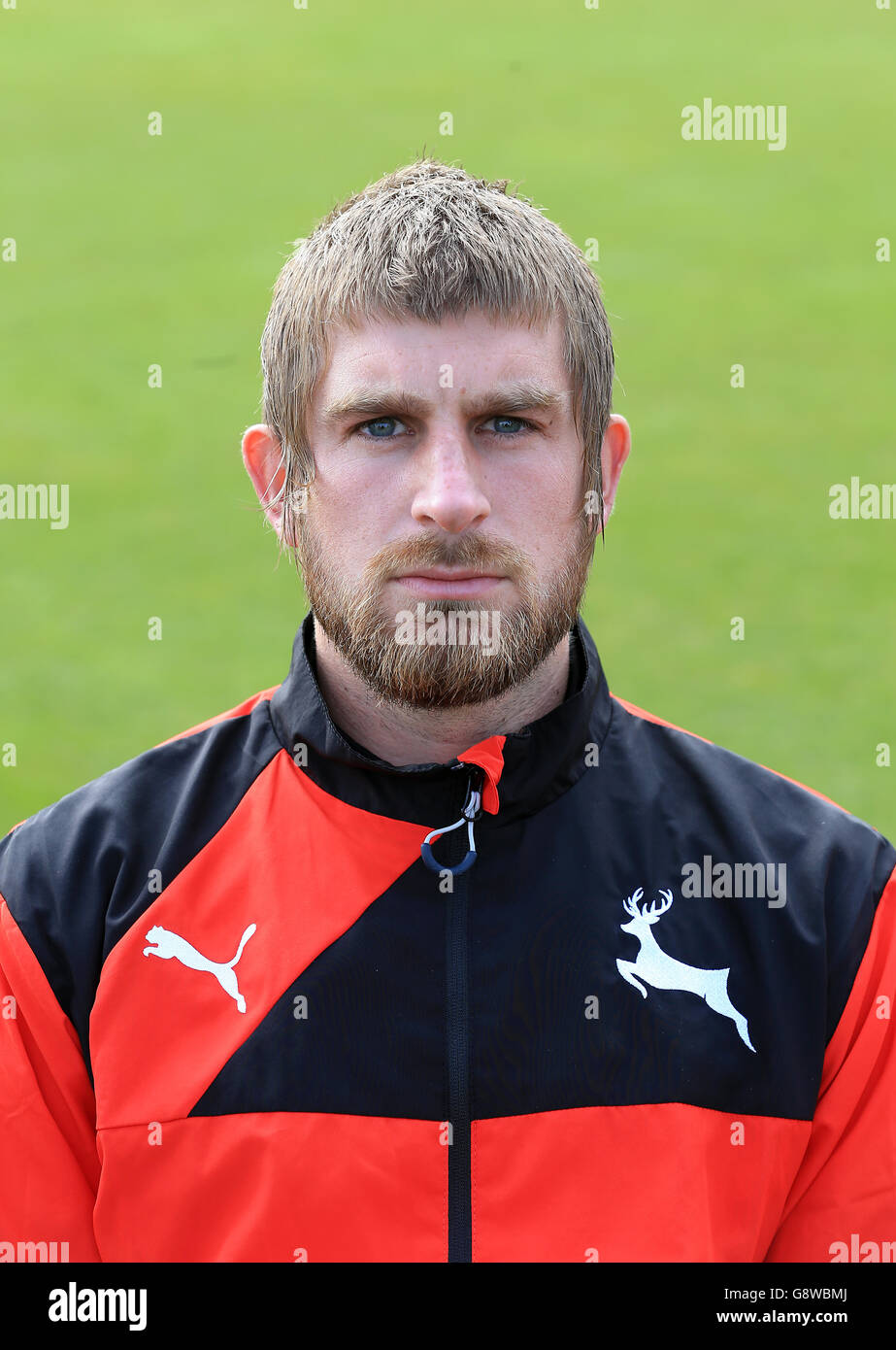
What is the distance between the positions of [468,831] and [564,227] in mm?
9576

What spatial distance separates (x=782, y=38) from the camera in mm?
13359

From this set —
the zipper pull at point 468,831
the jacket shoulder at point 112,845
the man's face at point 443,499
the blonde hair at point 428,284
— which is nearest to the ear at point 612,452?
the blonde hair at point 428,284

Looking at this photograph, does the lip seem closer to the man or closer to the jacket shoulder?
the man

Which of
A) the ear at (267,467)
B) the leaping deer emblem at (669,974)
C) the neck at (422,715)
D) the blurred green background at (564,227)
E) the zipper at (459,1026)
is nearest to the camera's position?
the zipper at (459,1026)

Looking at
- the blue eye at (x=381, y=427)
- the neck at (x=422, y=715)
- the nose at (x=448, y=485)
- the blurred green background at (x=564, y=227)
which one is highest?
the blurred green background at (x=564, y=227)

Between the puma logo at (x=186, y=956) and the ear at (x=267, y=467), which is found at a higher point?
the ear at (x=267, y=467)

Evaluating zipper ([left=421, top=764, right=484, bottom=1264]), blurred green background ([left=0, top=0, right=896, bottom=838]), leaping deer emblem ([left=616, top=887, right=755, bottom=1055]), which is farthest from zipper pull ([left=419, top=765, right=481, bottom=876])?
blurred green background ([left=0, top=0, right=896, bottom=838])

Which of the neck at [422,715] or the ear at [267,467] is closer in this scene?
the neck at [422,715]

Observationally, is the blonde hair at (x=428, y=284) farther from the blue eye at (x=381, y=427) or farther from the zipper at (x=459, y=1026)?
the zipper at (x=459, y=1026)

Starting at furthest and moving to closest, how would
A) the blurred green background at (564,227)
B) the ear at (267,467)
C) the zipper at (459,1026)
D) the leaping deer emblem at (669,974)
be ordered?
1. the blurred green background at (564,227)
2. the ear at (267,467)
3. the leaping deer emblem at (669,974)
4. the zipper at (459,1026)

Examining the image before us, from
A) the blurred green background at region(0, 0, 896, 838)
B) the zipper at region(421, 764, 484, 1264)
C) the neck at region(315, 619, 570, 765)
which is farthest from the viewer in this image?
the blurred green background at region(0, 0, 896, 838)

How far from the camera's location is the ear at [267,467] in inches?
91.9

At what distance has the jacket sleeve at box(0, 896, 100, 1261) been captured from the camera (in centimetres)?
205

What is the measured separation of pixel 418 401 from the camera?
6.81 feet
